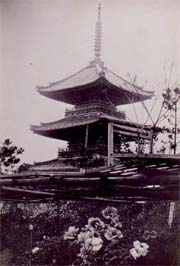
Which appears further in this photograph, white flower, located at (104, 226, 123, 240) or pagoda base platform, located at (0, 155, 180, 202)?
white flower, located at (104, 226, 123, 240)

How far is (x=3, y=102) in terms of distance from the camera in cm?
92

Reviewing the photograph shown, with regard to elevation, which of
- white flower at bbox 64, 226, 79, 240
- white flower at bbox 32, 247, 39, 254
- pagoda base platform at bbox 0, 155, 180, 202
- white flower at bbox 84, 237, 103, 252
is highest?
pagoda base platform at bbox 0, 155, 180, 202

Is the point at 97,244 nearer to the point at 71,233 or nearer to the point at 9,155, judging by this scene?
the point at 71,233

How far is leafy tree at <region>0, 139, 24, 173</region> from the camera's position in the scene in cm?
92

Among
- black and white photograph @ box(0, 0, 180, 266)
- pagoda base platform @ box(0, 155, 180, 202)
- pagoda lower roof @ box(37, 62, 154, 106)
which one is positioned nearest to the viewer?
pagoda base platform @ box(0, 155, 180, 202)

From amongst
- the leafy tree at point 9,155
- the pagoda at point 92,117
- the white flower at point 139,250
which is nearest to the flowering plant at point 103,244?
the white flower at point 139,250

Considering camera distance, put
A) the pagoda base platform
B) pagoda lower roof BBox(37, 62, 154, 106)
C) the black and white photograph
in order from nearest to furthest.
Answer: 1. the pagoda base platform
2. the black and white photograph
3. pagoda lower roof BBox(37, 62, 154, 106)

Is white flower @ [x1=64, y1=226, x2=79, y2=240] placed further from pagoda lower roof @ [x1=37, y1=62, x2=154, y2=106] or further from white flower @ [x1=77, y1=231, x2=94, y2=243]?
pagoda lower roof @ [x1=37, y1=62, x2=154, y2=106]

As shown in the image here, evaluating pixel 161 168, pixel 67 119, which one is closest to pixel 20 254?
pixel 161 168

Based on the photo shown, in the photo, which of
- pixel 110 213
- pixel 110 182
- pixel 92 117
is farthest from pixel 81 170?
pixel 92 117

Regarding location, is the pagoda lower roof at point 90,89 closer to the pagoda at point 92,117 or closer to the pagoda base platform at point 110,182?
the pagoda at point 92,117

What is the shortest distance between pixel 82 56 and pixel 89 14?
0.13m

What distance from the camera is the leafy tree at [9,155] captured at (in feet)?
3.01

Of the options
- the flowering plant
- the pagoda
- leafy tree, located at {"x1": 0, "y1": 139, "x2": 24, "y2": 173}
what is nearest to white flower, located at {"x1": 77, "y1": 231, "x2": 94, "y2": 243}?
the flowering plant
